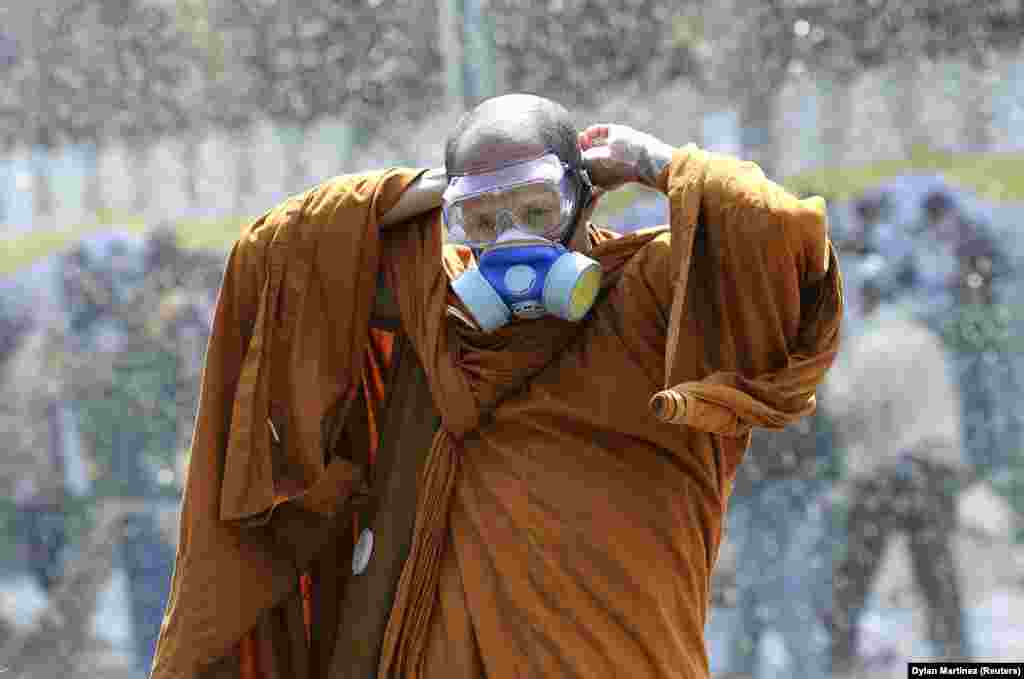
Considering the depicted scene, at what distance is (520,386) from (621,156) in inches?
17.2

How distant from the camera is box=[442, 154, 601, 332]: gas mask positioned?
2.86 m

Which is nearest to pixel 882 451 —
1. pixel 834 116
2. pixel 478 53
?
pixel 834 116

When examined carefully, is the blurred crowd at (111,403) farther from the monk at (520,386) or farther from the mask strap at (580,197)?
the mask strap at (580,197)

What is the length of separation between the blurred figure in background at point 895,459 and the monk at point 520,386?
2.64 metres

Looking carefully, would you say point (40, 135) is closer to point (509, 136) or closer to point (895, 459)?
point (895, 459)

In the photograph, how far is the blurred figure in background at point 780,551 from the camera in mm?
5699

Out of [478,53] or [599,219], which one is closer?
[599,219]

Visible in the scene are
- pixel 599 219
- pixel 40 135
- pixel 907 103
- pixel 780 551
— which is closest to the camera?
pixel 907 103

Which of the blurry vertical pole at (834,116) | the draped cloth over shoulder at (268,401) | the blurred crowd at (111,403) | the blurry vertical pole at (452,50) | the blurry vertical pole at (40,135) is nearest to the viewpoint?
the draped cloth over shoulder at (268,401)

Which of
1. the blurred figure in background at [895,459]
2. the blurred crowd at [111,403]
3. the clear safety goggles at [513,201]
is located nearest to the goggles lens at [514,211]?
the clear safety goggles at [513,201]

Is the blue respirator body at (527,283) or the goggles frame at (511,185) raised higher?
the goggles frame at (511,185)

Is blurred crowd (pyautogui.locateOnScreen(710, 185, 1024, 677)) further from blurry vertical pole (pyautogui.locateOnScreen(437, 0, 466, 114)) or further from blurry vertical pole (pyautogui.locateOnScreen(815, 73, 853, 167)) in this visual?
blurry vertical pole (pyautogui.locateOnScreen(437, 0, 466, 114))

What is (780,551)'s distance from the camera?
575cm

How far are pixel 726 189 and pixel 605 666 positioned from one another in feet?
2.66
